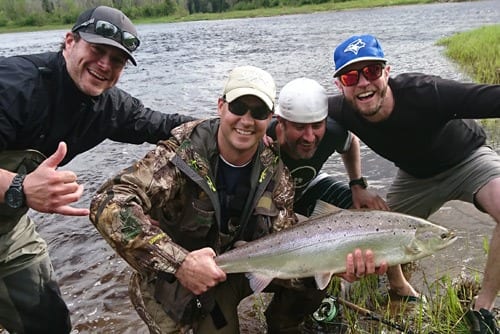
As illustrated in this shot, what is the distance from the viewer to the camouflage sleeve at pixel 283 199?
376cm

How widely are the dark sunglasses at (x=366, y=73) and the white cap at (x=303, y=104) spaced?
0.29 metres

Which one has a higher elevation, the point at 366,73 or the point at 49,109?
the point at 49,109

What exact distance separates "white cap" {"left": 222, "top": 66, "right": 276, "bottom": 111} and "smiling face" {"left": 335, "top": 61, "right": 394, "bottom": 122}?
100 cm

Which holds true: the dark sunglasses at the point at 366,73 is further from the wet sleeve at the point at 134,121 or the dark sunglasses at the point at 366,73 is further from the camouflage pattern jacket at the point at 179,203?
the wet sleeve at the point at 134,121

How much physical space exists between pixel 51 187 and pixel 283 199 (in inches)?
65.4

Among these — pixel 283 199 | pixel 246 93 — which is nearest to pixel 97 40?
pixel 246 93

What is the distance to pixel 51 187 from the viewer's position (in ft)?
9.39

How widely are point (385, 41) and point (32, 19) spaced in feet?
277

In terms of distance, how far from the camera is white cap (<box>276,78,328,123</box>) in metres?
4.05

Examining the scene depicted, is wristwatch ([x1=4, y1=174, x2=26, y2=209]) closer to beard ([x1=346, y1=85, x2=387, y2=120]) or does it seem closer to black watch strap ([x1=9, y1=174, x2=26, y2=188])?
black watch strap ([x1=9, y1=174, x2=26, y2=188])

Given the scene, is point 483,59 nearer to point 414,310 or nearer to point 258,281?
point 414,310

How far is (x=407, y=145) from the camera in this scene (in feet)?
15.0

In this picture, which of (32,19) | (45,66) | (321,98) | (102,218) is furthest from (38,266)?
(32,19)

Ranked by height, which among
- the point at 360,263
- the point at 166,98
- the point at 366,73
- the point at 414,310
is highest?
the point at 366,73
